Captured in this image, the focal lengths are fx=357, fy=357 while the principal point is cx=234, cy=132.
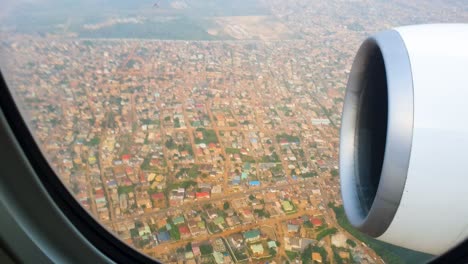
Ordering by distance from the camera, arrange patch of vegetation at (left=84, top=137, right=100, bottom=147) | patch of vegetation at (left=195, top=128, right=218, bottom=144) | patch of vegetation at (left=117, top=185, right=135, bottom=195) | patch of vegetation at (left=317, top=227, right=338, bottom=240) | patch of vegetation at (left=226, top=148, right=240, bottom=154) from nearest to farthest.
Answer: patch of vegetation at (left=317, top=227, right=338, bottom=240)
patch of vegetation at (left=117, top=185, right=135, bottom=195)
patch of vegetation at (left=84, top=137, right=100, bottom=147)
patch of vegetation at (left=226, top=148, right=240, bottom=154)
patch of vegetation at (left=195, top=128, right=218, bottom=144)

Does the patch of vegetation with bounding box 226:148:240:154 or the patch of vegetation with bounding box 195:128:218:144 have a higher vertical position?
the patch of vegetation with bounding box 195:128:218:144

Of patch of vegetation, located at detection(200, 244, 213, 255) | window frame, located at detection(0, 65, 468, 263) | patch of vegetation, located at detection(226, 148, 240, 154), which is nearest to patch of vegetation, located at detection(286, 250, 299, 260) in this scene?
patch of vegetation, located at detection(200, 244, 213, 255)

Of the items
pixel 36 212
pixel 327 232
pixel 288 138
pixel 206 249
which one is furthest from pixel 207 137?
pixel 36 212

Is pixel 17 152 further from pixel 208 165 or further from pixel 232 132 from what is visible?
pixel 232 132

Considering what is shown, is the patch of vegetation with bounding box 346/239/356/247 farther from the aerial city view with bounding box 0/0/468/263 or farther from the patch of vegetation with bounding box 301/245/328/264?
the patch of vegetation with bounding box 301/245/328/264

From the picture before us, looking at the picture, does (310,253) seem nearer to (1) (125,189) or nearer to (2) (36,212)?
(1) (125,189)

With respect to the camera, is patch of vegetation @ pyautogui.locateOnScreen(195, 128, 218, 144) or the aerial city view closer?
the aerial city view

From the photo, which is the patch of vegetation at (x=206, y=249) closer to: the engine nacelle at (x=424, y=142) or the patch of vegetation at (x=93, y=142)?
the patch of vegetation at (x=93, y=142)

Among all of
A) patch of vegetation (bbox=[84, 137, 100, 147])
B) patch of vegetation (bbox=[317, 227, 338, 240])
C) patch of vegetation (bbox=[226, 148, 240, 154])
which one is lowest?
patch of vegetation (bbox=[317, 227, 338, 240])

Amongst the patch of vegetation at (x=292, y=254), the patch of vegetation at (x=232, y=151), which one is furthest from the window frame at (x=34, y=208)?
the patch of vegetation at (x=232, y=151)

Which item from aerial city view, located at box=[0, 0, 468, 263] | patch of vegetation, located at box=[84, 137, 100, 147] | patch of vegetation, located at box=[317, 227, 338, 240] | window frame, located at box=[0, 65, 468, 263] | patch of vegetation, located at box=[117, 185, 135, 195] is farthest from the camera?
patch of vegetation, located at box=[84, 137, 100, 147]
